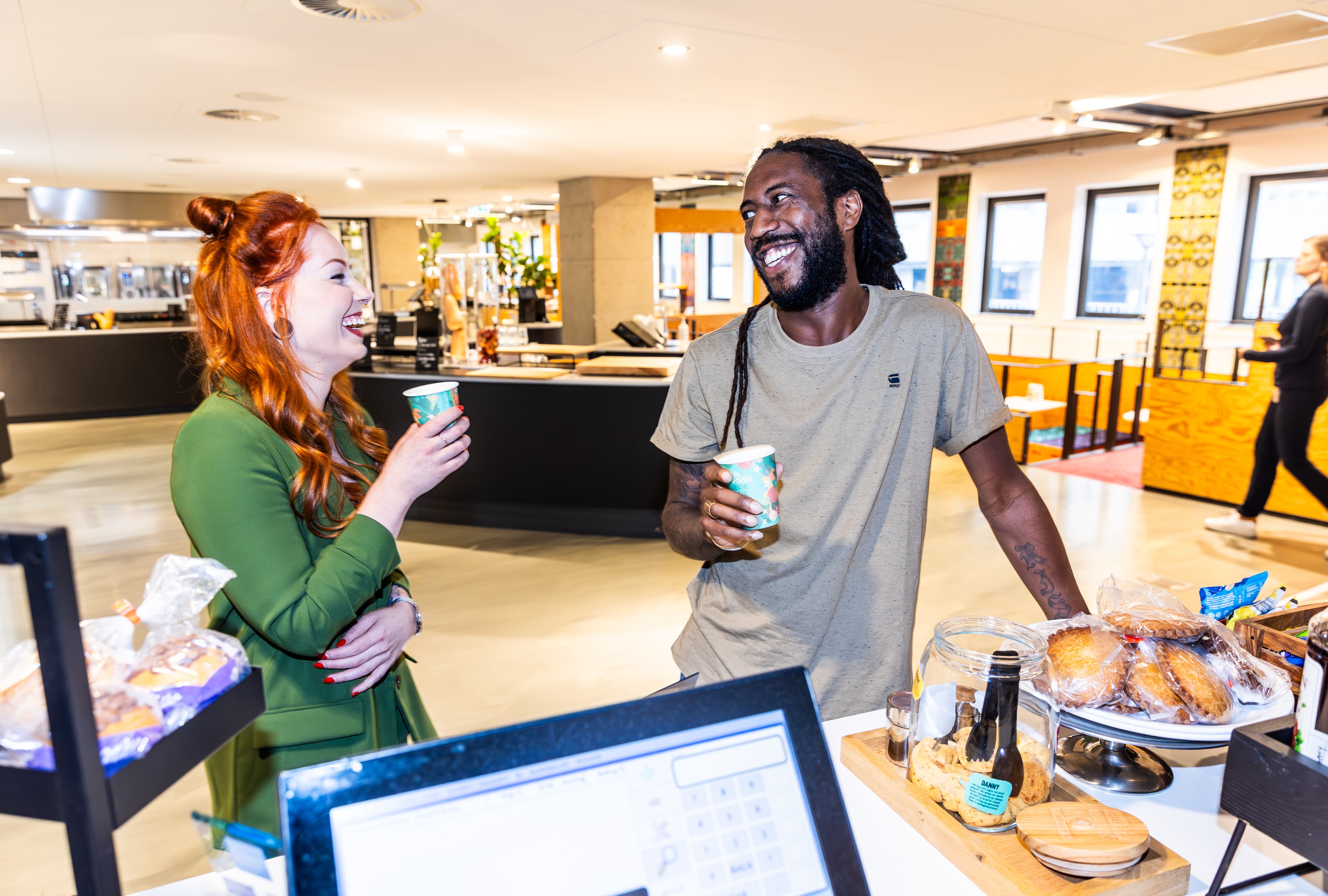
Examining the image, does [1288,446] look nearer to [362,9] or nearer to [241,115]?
[362,9]

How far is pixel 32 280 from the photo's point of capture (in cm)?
1240

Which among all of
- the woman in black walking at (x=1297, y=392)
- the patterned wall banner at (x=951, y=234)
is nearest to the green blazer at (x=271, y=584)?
the woman in black walking at (x=1297, y=392)

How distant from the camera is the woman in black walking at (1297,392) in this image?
468 cm

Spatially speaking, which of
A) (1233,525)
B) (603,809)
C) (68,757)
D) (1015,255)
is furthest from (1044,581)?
(1015,255)

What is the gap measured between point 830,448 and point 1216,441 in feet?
18.8

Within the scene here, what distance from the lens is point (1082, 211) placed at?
10.0 meters

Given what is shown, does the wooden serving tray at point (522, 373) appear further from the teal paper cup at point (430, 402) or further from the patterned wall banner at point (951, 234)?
the patterned wall banner at point (951, 234)

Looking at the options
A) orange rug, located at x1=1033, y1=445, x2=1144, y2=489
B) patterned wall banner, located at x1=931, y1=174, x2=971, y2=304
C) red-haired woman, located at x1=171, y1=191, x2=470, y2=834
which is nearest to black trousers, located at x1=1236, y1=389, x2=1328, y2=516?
orange rug, located at x1=1033, y1=445, x2=1144, y2=489

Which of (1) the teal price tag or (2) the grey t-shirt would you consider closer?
(1) the teal price tag

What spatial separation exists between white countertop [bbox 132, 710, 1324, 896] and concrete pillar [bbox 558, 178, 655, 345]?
8454mm

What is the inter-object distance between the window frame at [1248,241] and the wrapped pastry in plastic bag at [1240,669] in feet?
29.7

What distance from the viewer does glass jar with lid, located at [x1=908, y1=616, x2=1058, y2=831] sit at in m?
0.87

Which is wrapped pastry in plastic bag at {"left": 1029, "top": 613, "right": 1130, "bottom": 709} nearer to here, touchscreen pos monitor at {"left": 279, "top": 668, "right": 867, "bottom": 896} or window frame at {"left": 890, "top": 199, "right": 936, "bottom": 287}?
touchscreen pos monitor at {"left": 279, "top": 668, "right": 867, "bottom": 896}

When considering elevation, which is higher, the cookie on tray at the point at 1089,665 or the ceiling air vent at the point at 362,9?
the ceiling air vent at the point at 362,9
